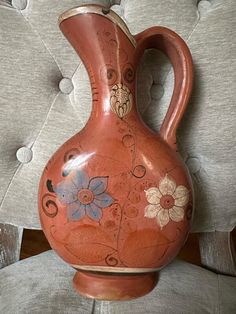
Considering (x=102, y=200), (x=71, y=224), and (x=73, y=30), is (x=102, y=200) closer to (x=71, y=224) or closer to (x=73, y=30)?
(x=71, y=224)

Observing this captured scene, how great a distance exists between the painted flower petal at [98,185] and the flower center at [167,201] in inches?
3.3

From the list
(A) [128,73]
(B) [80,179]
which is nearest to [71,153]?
(B) [80,179]

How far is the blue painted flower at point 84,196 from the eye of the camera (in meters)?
0.62

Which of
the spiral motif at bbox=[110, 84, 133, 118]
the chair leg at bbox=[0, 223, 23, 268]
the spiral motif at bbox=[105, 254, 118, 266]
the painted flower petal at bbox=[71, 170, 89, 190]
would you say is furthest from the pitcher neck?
the chair leg at bbox=[0, 223, 23, 268]

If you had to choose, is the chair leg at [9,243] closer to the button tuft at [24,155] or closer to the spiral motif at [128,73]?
the button tuft at [24,155]

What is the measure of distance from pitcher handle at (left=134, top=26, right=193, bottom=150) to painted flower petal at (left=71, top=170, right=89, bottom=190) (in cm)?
15

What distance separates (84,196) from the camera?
0.63m

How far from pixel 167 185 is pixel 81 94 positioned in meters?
0.27

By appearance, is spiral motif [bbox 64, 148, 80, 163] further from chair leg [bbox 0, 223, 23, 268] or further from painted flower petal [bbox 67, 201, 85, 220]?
chair leg [bbox 0, 223, 23, 268]

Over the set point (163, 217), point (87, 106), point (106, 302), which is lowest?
point (106, 302)

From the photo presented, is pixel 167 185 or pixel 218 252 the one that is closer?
pixel 167 185

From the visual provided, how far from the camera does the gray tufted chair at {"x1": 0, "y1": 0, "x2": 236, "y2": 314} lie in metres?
0.79

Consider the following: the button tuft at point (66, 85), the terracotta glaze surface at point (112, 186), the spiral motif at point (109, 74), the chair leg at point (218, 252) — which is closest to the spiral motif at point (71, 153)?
the terracotta glaze surface at point (112, 186)

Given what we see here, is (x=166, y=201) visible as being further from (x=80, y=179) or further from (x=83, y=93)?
(x=83, y=93)
